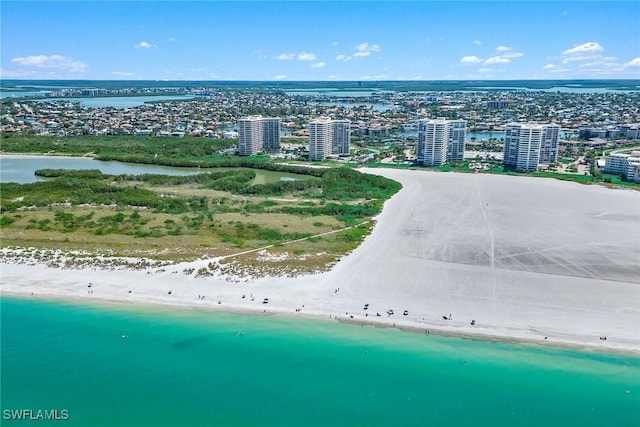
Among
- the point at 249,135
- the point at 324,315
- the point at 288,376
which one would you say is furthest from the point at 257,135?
the point at 288,376

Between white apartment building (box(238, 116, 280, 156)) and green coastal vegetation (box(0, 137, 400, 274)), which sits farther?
white apartment building (box(238, 116, 280, 156))

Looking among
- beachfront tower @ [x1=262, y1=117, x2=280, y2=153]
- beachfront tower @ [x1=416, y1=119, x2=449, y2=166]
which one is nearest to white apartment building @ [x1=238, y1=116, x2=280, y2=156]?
beachfront tower @ [x1=262, y1=117, x2=280, y2=153]

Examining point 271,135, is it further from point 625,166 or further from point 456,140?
point 625,166

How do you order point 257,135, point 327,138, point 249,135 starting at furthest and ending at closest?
1. point 257,135
2. point 249,135
3. point 327,138

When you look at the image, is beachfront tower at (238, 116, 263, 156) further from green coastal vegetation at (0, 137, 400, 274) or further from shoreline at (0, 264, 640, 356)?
shoreline at (0, 264, 640, 356)

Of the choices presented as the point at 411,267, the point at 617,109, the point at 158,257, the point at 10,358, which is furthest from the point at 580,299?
the point at 617,109

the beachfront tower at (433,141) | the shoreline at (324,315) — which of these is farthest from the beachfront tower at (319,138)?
the shoreline at (324,315)

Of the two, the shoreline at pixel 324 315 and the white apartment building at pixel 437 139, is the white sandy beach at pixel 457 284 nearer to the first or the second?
the shoreline at pixel 324 315
